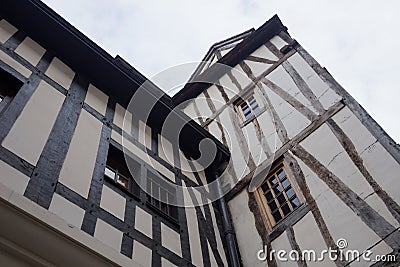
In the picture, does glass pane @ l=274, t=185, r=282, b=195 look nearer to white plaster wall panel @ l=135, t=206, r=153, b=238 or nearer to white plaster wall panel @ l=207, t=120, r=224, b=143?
white plaster wall panel @ l=135, t=206, r=153, b=238

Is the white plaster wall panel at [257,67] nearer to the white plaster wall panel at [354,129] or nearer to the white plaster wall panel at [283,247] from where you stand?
the white plaster wall panel at [354,129]

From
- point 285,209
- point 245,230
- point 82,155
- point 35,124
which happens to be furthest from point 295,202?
point 35,124

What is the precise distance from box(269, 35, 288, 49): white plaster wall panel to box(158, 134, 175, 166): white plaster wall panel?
366cm

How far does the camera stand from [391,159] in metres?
4.54

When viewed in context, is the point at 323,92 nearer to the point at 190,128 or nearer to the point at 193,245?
the point at 190,128

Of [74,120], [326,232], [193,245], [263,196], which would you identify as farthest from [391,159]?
[74,120]

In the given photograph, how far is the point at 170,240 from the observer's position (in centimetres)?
421

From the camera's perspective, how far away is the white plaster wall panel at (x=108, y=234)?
11.3ft

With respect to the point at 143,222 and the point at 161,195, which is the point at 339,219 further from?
the point at 143,222

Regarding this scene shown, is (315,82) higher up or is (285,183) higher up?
(315,82)

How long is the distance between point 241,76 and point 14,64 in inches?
199

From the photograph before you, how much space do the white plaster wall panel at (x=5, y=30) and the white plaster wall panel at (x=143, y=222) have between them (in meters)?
2.33

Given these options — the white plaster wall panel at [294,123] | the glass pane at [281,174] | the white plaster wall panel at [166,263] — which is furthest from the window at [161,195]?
the white plaster wall panel at [294,123]

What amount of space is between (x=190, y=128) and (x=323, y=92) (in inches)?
82.4
